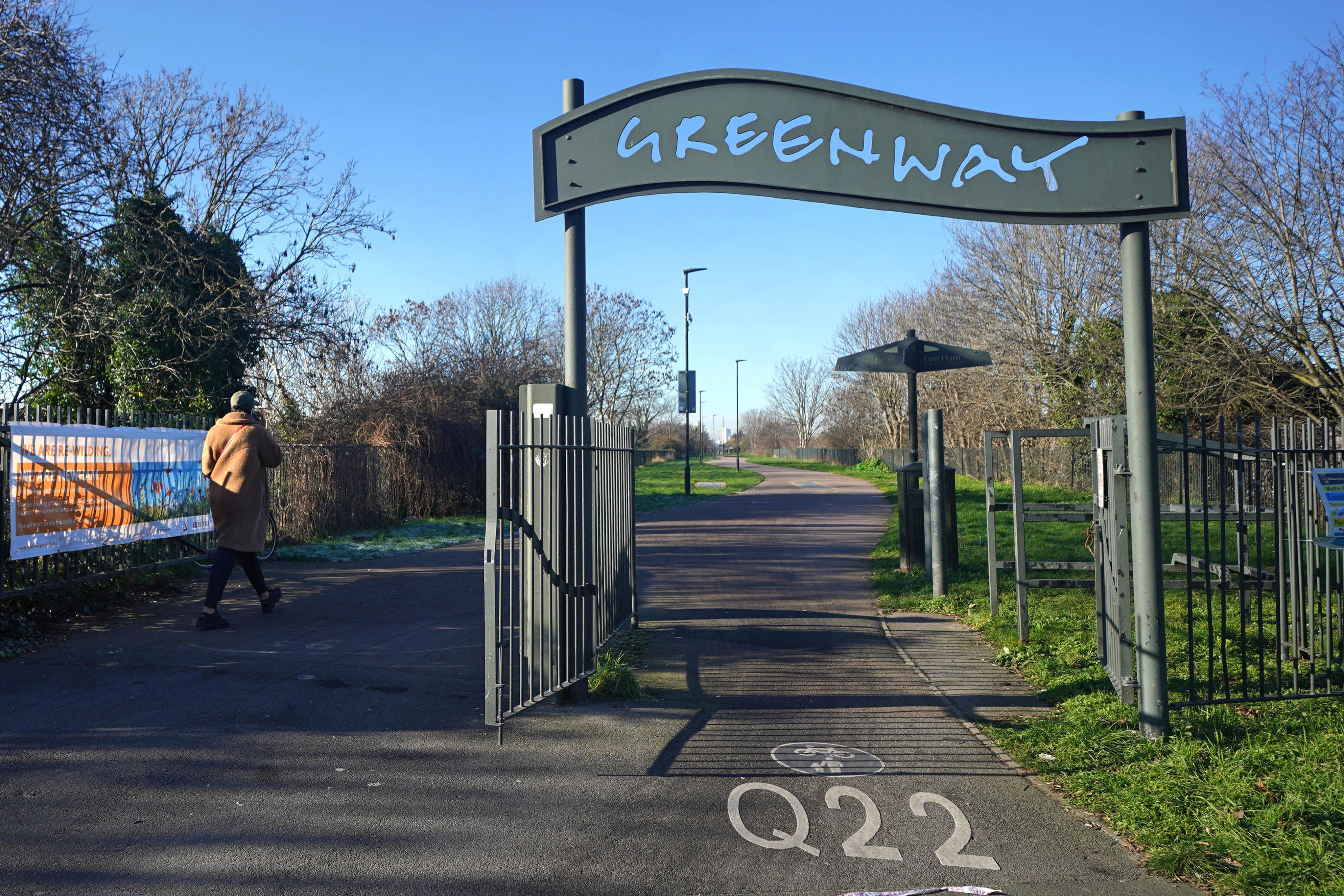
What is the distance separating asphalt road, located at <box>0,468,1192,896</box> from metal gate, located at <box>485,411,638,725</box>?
321 mm

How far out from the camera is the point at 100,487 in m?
8.47

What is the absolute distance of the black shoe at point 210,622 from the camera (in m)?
7.57

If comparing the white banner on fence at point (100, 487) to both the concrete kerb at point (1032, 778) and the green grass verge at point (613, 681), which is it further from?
the concrete kerb at point (1032, 778)

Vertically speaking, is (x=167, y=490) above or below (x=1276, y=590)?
above

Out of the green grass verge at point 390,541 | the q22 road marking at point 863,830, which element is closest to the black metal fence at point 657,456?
the green grass verge at point 390,541

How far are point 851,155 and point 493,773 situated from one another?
401cm

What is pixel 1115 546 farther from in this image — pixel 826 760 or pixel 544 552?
pixel 544 552

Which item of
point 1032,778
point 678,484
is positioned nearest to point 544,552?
point 1032,778

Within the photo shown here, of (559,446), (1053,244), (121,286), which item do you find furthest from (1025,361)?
(559,446)

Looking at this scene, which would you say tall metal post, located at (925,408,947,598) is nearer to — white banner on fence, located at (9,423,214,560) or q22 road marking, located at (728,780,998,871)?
q22 road marking, located at (728,780,998,871)

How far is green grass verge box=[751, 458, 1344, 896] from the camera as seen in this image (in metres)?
3.57

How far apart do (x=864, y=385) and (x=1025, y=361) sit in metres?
30.7

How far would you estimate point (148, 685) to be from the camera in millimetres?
5875

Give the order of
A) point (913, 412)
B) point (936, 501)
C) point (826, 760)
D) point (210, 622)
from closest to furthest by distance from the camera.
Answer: point (826, 760) → point (210, 622) → point (936, 501) → point (913, 412)
